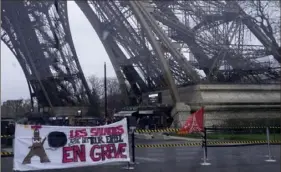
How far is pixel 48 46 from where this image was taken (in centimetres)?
5109

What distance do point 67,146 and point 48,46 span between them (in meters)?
40.1

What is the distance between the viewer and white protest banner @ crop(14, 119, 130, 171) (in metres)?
11.2

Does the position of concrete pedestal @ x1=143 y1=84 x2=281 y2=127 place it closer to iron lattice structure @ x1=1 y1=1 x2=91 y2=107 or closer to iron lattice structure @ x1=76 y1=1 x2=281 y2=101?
iron lattice structure @ x1=76 y1=1 x2=281 y2=101

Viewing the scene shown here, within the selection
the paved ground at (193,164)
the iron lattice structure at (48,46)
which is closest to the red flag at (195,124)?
the paved ground at (193,164)

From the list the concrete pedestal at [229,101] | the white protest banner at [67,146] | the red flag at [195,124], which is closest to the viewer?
the white protest banner at [67,146]

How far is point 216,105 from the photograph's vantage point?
3956 cm

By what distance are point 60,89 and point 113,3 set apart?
12.7 metres

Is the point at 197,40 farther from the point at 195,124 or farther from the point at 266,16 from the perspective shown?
the point at 195,124

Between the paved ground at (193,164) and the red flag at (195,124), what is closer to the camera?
the paved ground at (193,164)

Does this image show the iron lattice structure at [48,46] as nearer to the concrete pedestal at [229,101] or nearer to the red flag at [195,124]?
the concrete pedestal at [229,101]

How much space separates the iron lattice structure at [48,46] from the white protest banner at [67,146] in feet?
127

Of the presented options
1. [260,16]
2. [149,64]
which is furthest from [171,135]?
[260,16]

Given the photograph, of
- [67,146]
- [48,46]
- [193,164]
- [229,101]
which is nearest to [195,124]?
[193,164]

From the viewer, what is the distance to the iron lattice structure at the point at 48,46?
Answer: 167 ft
